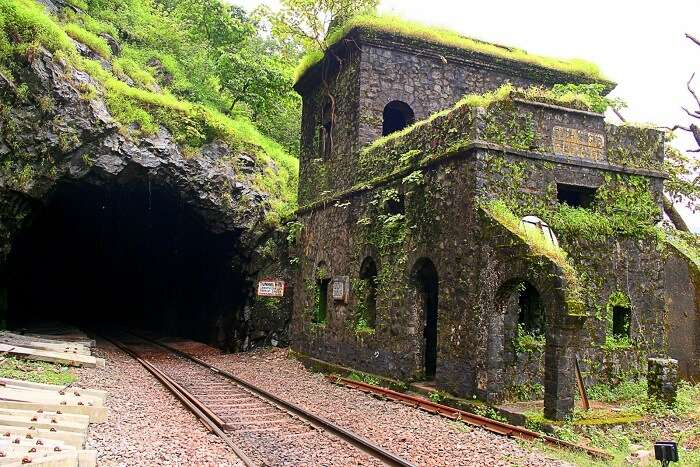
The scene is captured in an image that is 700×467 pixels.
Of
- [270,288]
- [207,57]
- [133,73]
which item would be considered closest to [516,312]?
[270,288]

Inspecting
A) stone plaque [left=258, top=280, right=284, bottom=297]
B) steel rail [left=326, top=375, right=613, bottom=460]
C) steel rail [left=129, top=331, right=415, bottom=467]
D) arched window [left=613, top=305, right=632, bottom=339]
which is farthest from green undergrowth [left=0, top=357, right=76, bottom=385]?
arched window [left=613, top=305, right=632, bottom=339]

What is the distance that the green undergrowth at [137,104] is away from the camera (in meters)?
14.9

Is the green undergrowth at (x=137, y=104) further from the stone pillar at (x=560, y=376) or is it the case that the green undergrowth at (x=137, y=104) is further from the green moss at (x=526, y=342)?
the stone pillar at (x=560, y=376)

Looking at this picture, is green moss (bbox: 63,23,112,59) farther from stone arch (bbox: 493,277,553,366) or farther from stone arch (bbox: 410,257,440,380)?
stone arch (bbox: 493,277,553,366)

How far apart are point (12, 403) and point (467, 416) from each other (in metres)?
6.67

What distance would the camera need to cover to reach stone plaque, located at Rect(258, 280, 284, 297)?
773 inches

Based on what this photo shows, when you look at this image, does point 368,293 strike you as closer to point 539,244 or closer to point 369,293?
point 369,293

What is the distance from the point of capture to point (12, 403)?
7.64 m

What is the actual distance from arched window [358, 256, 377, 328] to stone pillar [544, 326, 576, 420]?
19.7 feet

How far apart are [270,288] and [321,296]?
235cm

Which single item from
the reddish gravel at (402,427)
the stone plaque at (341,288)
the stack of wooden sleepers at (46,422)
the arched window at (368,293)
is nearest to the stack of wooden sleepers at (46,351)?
the stack of wooden sleepers at (46,422)

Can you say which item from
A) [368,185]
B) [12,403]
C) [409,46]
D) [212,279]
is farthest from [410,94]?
[12,403]

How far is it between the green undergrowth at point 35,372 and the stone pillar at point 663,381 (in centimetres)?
1045

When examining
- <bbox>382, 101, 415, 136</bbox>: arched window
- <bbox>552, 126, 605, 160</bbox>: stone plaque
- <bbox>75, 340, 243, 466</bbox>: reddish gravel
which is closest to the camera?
<bbox>75, 340, 243, 466</bbox>: reddish gravel
